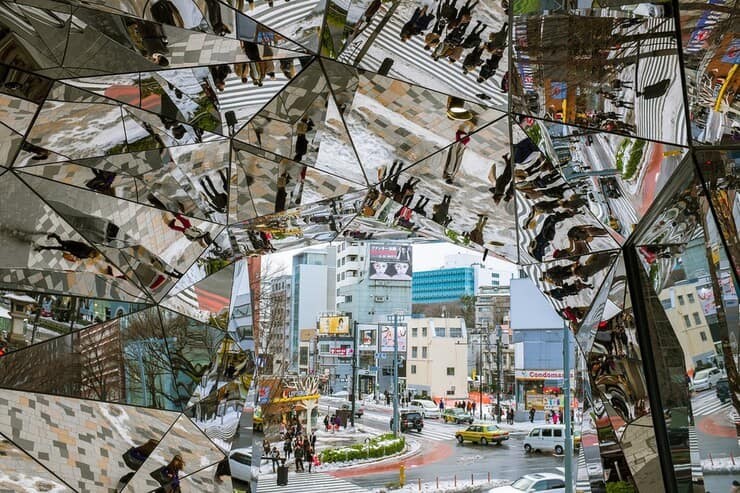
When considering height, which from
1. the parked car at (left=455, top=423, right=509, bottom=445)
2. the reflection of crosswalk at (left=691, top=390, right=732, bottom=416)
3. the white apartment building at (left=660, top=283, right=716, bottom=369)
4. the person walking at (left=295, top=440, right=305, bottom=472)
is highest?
the white apartment building at (left=660, top=283, right=716, bottom=369)

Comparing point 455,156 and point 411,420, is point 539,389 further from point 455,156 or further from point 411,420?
point 455,156

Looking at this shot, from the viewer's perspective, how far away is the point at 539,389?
19.4 m

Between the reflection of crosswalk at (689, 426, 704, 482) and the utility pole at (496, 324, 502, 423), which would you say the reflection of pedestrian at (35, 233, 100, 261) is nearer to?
the reflection of crosswalk at (689, 426, 704, 482)

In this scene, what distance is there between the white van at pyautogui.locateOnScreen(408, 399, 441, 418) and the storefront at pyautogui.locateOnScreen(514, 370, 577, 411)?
258 centimetres

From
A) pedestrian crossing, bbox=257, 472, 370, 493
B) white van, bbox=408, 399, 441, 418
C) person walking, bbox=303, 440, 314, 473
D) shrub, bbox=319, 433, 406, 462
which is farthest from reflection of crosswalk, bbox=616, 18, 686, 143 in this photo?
white van, bbox=408, 399, 441, 418

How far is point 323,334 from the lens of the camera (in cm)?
2192

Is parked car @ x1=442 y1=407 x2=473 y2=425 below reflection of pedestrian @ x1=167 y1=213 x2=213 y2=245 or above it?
below

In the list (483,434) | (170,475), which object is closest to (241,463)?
(170,475)

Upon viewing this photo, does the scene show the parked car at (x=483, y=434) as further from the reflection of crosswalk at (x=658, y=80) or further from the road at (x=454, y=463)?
the reflection of crosswalk at (x=658, y=80)

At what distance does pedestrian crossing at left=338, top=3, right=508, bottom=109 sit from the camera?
4321mm

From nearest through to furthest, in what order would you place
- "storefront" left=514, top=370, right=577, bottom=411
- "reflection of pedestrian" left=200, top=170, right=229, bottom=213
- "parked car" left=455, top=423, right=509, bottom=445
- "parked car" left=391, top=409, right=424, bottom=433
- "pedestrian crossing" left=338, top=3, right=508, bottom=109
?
1. "pedestrian crossing" left=338, top=3, right=508, bottom=109
2. "reflection of pedestrian" left=200, top=170, right=229, bottom=213
3. "parked car" left=455, top=423, right=509, bottom=445
4. "storefront" left=514, top=370, right=577, bottom=411
5. "parked car" left=391, top=409, right=424, bottom=433

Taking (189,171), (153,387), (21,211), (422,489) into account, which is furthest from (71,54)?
(422,489)

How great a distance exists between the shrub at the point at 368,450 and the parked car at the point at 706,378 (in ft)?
50.5

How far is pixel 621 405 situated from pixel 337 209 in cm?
349
